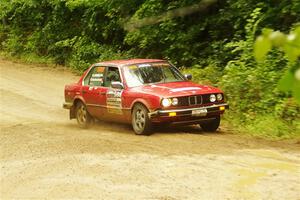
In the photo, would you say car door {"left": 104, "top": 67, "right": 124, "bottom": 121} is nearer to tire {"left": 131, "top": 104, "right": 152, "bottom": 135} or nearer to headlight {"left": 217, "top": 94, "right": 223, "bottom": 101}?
tire {"left": 131, "top": 104, "right": 152, "bottom": 135}

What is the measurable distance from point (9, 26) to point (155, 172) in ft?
82.6

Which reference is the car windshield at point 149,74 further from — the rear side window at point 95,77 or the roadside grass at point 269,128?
the roadside grass at point 269,128

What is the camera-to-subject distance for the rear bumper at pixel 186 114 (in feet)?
34.4

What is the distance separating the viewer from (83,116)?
12.7 meters

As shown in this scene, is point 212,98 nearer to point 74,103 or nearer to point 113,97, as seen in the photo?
point 113,97

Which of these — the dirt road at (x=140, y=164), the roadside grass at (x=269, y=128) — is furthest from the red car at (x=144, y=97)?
the roadside grass at (x=269, y=128)

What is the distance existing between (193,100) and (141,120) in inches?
40.6

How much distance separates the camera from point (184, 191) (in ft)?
21.6

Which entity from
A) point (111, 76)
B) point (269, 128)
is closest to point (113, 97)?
point (111, 76)

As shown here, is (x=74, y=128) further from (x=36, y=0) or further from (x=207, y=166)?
(x=36, y=0)

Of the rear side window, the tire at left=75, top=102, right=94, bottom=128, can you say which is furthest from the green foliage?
the tire at left=75, top=102, right=94, bottom=128

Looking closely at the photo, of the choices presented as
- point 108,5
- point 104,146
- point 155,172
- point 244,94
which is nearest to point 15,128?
point 104,146

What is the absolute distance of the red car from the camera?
34.7 feet

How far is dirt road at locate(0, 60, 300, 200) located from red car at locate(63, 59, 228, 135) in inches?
13.3
